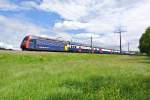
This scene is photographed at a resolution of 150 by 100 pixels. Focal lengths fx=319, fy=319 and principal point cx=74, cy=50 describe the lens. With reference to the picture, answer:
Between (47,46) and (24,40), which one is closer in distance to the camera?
(24,40)

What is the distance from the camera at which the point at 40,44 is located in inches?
2462

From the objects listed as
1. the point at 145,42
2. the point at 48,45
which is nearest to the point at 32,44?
the point at 48,45

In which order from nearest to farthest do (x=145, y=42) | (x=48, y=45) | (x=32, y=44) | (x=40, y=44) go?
(x=32, y=44), (x=40, y=44), (x=48, y=45), (x=145, y=42)

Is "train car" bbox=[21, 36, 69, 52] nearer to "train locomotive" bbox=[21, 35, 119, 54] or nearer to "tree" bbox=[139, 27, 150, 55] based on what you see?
"train locomotive" bbox=[21, 35, 119, 54]

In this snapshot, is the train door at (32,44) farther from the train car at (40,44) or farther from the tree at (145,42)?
the tree at (145,42)

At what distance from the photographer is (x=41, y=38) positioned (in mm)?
62781

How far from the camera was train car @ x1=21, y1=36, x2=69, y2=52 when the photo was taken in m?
60.2

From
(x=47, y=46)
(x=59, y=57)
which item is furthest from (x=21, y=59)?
(x=47, y=46)

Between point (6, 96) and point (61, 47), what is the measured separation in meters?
60.0

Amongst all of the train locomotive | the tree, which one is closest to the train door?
the train locomotive

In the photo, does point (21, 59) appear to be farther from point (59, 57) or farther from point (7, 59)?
point (59, 57)

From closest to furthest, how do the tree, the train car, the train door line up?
1. the train car
2. the train door
3. the tree

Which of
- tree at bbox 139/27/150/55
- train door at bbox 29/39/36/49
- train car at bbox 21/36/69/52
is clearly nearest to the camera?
train car at bbox 21/36/69/52

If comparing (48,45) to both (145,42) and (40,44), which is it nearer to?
(40,44)
